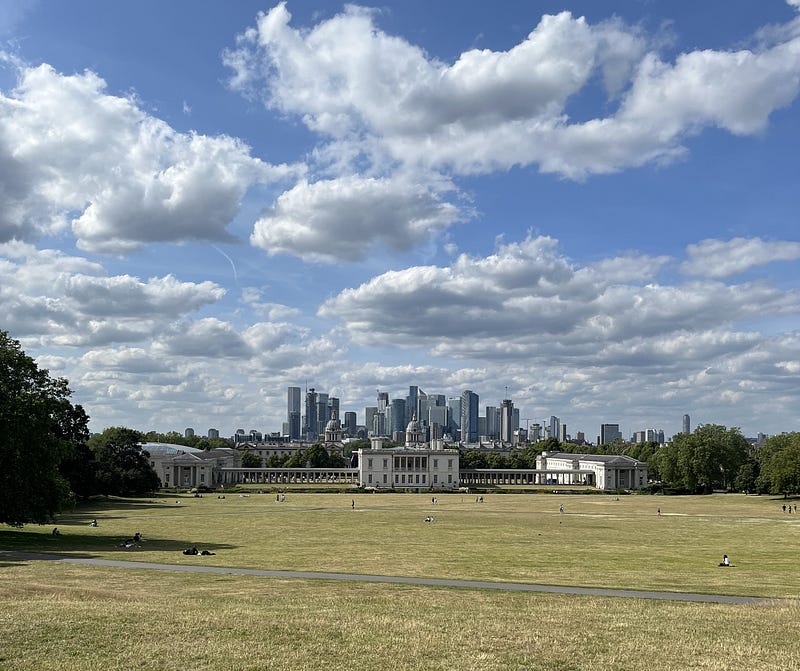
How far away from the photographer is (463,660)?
18.7 metres

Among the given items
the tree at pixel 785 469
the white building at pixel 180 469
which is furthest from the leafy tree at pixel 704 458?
the white building at pixel 180 469

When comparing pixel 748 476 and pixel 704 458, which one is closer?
pixel 748 476

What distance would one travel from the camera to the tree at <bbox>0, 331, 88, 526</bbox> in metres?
50.4

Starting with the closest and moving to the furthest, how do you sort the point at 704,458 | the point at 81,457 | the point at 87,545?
1. the point at 87,545
2. the point at 81,457
3. the point at 704,458

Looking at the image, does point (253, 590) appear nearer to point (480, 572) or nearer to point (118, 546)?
point (480, 572)

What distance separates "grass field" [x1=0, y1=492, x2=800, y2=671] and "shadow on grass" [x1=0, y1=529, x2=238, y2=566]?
18cm

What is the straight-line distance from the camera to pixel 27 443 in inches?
2045

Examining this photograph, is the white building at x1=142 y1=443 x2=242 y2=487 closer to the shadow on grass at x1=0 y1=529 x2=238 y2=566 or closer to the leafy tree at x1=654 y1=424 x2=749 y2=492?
the leafy tree at x1=654 y1=424 x2=749 y2=492

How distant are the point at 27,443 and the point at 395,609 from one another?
3612cm

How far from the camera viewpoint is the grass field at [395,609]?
18.9 metres

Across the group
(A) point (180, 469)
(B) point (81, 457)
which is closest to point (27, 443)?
(B) point (81, 457)

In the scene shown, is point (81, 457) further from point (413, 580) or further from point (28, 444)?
point (413, 580)

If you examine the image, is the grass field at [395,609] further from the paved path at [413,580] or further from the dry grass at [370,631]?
the paved path at [413,580]

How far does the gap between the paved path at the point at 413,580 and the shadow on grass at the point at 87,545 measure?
2.13 metres
